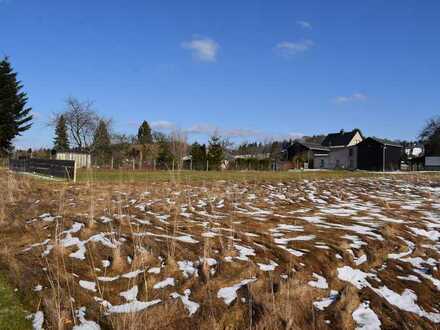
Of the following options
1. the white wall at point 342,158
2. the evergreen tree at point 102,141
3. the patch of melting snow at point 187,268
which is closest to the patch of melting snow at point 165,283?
the patch of melting snow at point 187,268

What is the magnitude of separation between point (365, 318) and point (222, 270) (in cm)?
141

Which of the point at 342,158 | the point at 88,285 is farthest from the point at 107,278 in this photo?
the point at 342,158

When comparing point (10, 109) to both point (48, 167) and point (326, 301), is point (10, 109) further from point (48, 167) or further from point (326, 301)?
point (326, 301)

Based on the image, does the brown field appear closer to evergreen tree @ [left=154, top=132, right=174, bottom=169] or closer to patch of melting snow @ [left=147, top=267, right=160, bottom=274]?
patch of melting snow @ [left=147, top=267, right=160, bottom=274]

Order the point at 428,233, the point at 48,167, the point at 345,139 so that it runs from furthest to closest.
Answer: the point at 345,139
the point at 48,167
the point at 428,233

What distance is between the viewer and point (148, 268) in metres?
3.55

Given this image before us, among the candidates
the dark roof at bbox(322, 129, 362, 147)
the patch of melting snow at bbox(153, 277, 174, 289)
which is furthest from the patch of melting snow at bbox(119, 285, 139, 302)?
the dark roof at bbox(322, 129, 362, 147)

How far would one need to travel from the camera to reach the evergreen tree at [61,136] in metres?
39.4

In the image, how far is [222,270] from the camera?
Result: 11.5 ft

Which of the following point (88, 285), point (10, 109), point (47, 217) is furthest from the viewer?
point (10, 109)

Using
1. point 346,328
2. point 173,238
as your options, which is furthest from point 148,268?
point 346,328

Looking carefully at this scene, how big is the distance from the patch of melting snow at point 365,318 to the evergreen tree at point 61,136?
4158 cm

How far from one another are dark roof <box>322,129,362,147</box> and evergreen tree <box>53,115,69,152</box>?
40.4 m

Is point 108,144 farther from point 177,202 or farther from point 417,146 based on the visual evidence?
point 417,146
